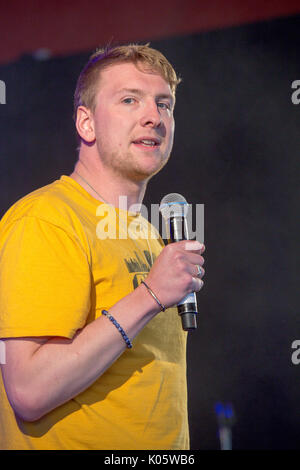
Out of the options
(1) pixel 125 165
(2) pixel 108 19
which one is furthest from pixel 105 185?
(2) pixel 108 19

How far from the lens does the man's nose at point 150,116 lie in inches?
54.7

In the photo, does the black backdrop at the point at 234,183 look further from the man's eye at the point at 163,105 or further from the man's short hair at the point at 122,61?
the man's eye at the point at 163,105

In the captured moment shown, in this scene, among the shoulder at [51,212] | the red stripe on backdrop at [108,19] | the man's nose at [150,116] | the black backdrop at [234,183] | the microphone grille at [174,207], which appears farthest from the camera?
the black backdrop at [234,183]

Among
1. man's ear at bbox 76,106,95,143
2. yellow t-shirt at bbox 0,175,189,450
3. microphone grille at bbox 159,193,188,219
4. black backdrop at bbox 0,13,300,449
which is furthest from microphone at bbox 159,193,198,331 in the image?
black backdrop at bbox 0,13,300,449

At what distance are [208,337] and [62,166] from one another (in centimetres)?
107

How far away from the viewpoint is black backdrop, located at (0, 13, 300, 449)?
237cm

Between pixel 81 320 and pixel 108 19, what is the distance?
166 cm

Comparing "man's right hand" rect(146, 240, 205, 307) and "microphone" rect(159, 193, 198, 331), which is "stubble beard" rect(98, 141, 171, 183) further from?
"man's right hand" rect(146, 240, 205, 307)

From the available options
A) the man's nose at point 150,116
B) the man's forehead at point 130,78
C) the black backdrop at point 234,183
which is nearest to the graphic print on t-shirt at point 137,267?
the man's nose at point 150,116

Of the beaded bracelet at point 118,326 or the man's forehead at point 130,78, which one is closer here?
the beaded bracelet at point 118,326

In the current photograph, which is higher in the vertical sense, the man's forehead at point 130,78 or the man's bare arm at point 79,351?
the man's forehead at point 130,78

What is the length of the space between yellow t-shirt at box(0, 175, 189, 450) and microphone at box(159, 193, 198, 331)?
121 mm

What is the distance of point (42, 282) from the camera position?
1.05 metres
